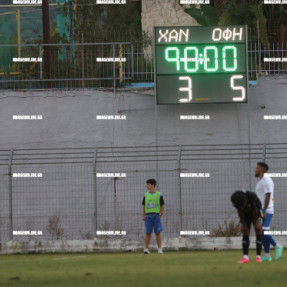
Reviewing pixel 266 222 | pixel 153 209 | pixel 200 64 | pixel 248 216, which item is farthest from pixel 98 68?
Answer: pixel 248 216

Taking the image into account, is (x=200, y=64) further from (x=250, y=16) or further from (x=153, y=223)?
(x=250, y=16)

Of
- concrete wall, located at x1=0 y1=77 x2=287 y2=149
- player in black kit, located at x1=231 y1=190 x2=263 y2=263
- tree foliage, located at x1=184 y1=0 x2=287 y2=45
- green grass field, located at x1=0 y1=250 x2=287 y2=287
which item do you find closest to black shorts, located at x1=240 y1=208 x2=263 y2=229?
player in black kit, located at x1=231 y1=190 x2=263 y2=263

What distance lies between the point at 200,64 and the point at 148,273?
43.8ft

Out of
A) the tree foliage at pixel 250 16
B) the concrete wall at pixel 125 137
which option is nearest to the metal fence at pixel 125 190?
the concrete wall at pixel 125 137

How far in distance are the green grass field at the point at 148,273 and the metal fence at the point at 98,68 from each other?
11.4 meters

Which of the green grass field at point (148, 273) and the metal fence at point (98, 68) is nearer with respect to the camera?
the green grass field at point (148, 273)

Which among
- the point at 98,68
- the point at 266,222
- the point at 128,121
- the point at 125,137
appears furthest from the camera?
the point at 98,68

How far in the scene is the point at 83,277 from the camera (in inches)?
549

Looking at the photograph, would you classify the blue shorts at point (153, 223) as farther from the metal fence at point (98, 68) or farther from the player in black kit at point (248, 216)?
the metal fence at point (98, 68)

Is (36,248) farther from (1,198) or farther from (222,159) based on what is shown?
(222,159)

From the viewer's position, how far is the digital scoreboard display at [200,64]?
27.0 meters

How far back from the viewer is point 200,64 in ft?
88.7

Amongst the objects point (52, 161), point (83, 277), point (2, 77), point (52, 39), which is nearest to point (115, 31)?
point (52, 39)

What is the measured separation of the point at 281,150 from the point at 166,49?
4247mm
